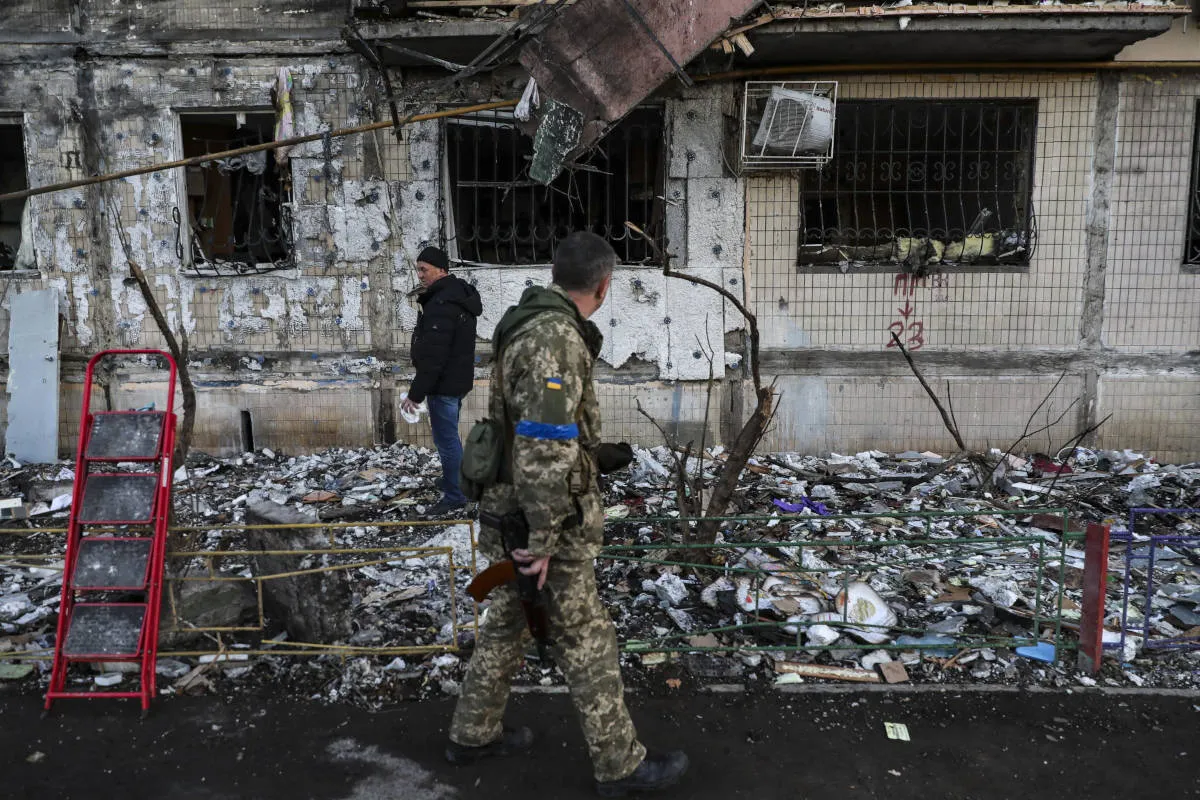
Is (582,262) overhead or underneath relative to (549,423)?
overhead

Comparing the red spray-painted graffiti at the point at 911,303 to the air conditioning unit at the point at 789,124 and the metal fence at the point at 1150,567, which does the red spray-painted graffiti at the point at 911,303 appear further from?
the metal fence at the point at 1150,567

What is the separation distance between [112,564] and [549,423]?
7.25 feet

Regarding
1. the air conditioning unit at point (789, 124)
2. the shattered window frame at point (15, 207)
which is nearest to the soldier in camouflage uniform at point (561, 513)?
the air conditioning unit at point (789, 124)

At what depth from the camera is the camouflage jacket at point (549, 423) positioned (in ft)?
8.36

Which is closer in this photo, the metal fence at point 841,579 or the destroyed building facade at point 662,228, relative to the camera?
the metal fence at point 841,579

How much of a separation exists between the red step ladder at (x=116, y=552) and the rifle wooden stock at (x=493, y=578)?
4.97 feet

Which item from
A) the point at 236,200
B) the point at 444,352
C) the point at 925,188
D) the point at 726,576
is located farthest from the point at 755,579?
the point at 236,200

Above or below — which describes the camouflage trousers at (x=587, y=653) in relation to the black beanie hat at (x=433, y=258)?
below

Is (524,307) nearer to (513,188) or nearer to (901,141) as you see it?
(513,188)

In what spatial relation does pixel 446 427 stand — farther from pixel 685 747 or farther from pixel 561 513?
pixel 561 513

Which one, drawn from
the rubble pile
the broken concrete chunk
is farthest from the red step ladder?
the broken concrete chunk

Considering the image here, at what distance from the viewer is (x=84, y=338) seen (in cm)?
704

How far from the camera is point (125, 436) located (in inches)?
143

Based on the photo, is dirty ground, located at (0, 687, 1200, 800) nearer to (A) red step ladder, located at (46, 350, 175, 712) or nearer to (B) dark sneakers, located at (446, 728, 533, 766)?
(B) dark sneakers, located at (446, 728, 533, 766)
